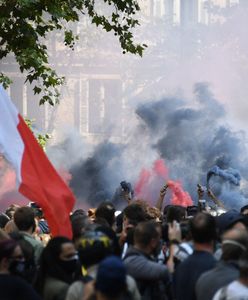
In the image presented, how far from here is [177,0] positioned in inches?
2763

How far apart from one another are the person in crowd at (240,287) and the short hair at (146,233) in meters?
1.68

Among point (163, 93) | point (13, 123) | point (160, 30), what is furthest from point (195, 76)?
point (13, 123)

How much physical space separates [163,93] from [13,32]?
39.1m

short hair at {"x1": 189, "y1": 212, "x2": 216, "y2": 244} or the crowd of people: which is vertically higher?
short hair at {"x1": 189, "y1": 212, "x2": 216, "y2": 244}

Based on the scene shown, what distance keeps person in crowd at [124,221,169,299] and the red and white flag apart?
50.3 inches

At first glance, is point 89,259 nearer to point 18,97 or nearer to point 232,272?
point 232,272

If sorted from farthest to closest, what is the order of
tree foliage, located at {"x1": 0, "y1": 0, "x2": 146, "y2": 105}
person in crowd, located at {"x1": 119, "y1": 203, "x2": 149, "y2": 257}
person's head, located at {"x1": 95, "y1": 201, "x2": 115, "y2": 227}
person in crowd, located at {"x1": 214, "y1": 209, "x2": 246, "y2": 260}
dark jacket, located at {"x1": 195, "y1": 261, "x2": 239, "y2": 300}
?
tree foliage, located at {"x1": 0, "y1": 0, "x2": 146, "y2": 105}, person's head, located at {"x1": 95, "y1": 201, "x2": 115, "y2": 227}, person in crowd, located at {"x1": 119, "y1": 203, "x2": 149, "y2": 257}, person in crowd, located at {"x1": 214, "y1": 209, "x2": 246, "y2": 260}, dark jacket, located at {"x1": 195, "y1": 261, "x2": 239, "y2": 300}

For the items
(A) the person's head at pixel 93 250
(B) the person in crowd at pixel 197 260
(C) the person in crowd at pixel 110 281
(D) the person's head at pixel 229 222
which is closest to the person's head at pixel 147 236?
(B) the person in crowd at pixel 197 260

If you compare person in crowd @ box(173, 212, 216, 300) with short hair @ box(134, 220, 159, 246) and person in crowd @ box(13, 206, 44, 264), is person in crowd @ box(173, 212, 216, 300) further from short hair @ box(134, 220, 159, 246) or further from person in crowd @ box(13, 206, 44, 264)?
person in crowd @ box(13, 206, 44, 264)

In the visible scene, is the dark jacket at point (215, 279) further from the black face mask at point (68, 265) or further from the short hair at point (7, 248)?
the short hair at point (7, 248)

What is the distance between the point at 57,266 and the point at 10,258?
17.3 inches

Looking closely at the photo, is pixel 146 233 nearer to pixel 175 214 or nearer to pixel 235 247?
pixel 235 247

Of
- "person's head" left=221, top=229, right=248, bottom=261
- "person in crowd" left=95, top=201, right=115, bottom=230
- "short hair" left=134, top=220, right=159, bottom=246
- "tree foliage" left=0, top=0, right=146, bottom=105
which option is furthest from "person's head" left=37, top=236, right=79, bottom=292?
"tree foliage" left=0, top=0, right=146, bottom=105

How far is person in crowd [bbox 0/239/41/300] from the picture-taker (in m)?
8.29
